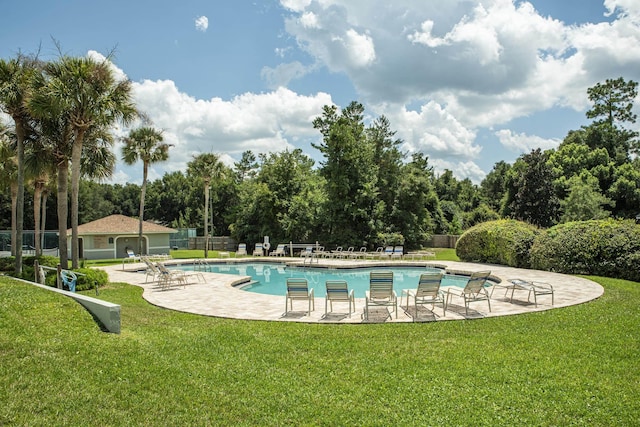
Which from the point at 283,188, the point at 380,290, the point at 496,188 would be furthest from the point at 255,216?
the point at 496,188

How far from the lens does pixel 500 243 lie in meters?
20.5

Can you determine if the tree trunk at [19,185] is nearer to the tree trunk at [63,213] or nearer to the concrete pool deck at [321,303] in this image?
the tree trunk at [63,213]

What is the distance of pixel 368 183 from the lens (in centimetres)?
3216

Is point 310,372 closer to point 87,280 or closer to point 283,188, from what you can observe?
point 87,280

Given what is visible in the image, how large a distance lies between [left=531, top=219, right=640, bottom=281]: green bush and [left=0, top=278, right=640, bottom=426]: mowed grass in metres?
7.92

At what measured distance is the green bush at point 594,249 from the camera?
14883mm

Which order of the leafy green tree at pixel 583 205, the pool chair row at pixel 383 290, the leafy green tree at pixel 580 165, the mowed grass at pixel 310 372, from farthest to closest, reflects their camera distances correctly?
1. the leafy green tree at pixel 580 165
2. the leafy green tree at pixel 583 205
3. the pool chair row at pixel 383 290
4. the mowed grass at pixel 310 372

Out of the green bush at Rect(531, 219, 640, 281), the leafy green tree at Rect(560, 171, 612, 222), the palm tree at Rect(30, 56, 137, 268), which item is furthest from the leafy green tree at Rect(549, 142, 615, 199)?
the palm tree at Rect(30, 56, 137, 268)

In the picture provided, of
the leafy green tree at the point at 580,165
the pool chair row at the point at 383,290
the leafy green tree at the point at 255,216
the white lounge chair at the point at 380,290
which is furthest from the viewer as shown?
the leafy green tree at the point at 580,165

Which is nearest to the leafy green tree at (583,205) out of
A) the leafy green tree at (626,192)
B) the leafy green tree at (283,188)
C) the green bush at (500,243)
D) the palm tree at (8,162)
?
the leafy green tree at (626,192)

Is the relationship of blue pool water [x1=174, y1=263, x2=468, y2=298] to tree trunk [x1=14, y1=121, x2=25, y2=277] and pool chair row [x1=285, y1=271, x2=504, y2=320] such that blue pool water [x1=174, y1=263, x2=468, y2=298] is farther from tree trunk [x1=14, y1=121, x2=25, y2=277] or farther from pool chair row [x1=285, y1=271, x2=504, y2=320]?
tree trunk [x1=14, y1=121, x2=25, y2=277]

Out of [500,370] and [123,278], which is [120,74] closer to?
[123,278]

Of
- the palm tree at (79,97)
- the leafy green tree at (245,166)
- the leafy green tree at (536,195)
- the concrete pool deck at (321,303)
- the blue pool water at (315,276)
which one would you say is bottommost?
the blue pool water at (315,276)

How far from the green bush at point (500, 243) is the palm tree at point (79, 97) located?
1703 cm
